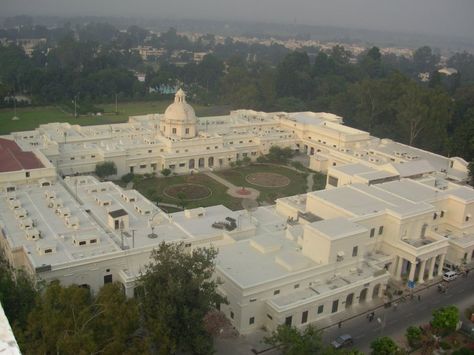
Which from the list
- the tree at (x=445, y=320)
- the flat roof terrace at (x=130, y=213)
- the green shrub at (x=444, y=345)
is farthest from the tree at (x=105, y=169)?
the green shrub at (x=444, y=345)

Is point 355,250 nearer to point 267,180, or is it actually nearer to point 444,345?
point 444,345

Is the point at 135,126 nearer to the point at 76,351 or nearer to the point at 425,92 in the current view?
the point at 425,92

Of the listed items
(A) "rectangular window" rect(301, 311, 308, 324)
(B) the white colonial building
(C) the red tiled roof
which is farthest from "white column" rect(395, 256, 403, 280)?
(C) the red tiled roof

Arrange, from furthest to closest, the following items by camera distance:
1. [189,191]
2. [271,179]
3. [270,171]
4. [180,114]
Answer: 1. [180,114]
2. [270,171]
3. [271,179]
4. [189,191]

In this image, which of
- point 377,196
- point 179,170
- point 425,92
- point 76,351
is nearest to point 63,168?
point 179,170

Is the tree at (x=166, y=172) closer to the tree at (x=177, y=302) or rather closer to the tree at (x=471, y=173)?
the tree at (x=177, y=302)

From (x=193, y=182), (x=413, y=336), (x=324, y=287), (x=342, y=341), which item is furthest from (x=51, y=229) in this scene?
(x=413, y=336)

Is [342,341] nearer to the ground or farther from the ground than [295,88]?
nearer to the ground
